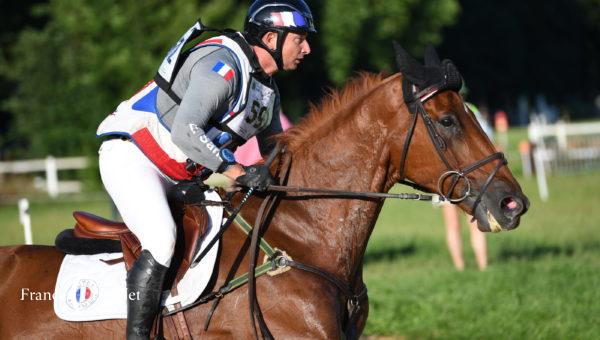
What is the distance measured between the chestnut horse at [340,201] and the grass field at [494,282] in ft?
11.1

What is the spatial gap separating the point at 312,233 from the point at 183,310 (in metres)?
0.88

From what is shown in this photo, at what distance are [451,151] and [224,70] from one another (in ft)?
4.47

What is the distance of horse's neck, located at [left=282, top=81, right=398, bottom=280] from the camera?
4.97 metres

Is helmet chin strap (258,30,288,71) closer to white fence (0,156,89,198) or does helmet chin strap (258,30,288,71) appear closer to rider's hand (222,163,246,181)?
rider's hand (222,163,246,181)

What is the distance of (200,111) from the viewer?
4.64 metres

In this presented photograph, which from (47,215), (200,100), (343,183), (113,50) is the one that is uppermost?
(113,50)

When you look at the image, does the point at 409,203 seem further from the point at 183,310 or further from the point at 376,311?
the point at 183,310

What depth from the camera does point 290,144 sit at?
5.20 m

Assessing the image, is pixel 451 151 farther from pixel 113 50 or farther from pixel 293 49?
pixel 113 50

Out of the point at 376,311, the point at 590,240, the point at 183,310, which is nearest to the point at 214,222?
the point at 183,310

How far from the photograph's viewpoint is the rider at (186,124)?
4.61 meters

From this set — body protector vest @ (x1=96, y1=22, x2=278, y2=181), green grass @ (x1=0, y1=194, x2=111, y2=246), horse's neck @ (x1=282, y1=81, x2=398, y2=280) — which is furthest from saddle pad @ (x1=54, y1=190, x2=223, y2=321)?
green grass @ (x1=0, y1=194, x2=111, y2=246)

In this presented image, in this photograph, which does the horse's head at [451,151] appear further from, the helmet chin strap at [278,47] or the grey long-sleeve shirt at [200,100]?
the grey long-sleeve shirt at [200,100]

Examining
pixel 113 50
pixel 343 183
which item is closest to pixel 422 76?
pixel 343 183
